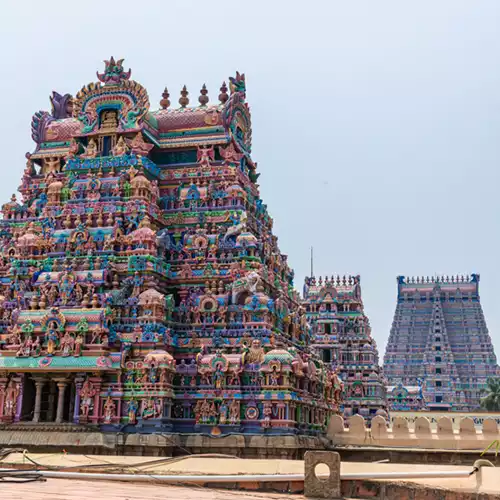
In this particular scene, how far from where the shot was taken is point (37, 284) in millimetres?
34312

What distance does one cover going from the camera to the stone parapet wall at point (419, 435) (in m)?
36.1

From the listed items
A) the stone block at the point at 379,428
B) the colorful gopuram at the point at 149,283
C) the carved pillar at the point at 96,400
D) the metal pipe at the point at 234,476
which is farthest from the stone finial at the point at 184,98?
the metal pipe at the point at 234,476

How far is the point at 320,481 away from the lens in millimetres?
11531

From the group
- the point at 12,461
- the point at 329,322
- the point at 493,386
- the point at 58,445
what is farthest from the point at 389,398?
the point at 12,461

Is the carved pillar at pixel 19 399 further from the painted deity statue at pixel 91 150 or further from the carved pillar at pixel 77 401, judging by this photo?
the painted deity statue at pixel 91 150

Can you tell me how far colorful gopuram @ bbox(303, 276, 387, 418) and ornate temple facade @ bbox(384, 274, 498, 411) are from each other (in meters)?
26.2

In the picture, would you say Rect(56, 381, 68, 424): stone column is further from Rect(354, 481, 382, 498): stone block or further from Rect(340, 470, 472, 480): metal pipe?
Rect(340, 470, 472, 480): metal pipe

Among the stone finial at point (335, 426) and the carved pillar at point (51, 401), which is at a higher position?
the carved pillar at point (51, 401)

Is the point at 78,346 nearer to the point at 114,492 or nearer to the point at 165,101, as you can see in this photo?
the point at 165,101

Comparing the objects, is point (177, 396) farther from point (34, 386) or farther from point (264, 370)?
point (34, 386)

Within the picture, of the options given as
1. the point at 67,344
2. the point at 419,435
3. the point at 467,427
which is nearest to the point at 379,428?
the point at 419,435

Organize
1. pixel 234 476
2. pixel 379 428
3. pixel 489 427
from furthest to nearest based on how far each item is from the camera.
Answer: pixel 489 427 → pixel 379 428 → pixel 234 476

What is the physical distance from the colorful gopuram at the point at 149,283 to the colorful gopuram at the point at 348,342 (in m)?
26.5

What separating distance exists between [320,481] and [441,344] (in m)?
94.2
